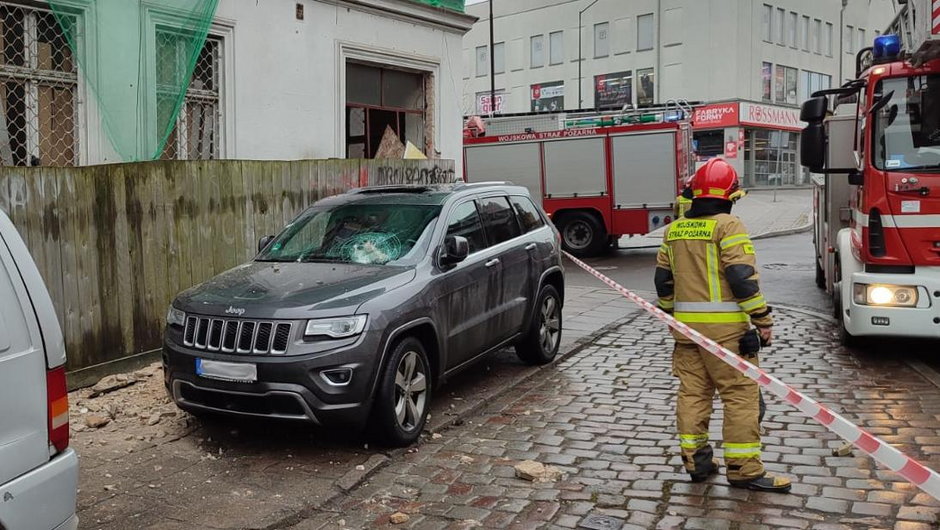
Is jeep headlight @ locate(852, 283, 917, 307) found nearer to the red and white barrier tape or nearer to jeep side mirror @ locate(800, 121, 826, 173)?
jeep side mirror @ locate(800, 121, 826, 173)

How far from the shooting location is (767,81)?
46.6 meters

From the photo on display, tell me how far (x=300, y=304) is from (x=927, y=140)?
16.9 feet

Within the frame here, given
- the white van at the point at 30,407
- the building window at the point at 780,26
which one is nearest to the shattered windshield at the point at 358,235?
the white van at the point at 30,407

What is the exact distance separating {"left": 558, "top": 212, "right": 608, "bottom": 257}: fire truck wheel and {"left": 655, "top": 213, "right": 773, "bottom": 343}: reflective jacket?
12.9 metres

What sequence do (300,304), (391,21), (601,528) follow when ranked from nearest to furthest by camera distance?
(601,528) → (300,304) → (391,21)

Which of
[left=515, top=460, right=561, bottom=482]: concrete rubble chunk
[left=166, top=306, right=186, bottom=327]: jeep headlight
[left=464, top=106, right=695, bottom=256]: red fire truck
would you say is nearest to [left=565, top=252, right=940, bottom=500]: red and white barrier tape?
[left=515, top=460, right=561, bottom=482]: concrete rubble chunk

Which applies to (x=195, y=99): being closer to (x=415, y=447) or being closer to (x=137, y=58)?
(x=137, y=58)

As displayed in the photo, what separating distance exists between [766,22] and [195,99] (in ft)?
140

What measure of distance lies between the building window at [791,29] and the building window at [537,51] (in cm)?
1457

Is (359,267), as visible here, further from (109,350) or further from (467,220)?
(109,350)

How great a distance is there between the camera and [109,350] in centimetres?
699

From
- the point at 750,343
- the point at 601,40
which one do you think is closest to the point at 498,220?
the point at 750,343

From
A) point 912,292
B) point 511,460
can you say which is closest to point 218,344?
point 511,460

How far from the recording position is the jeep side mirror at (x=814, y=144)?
6961 mm
